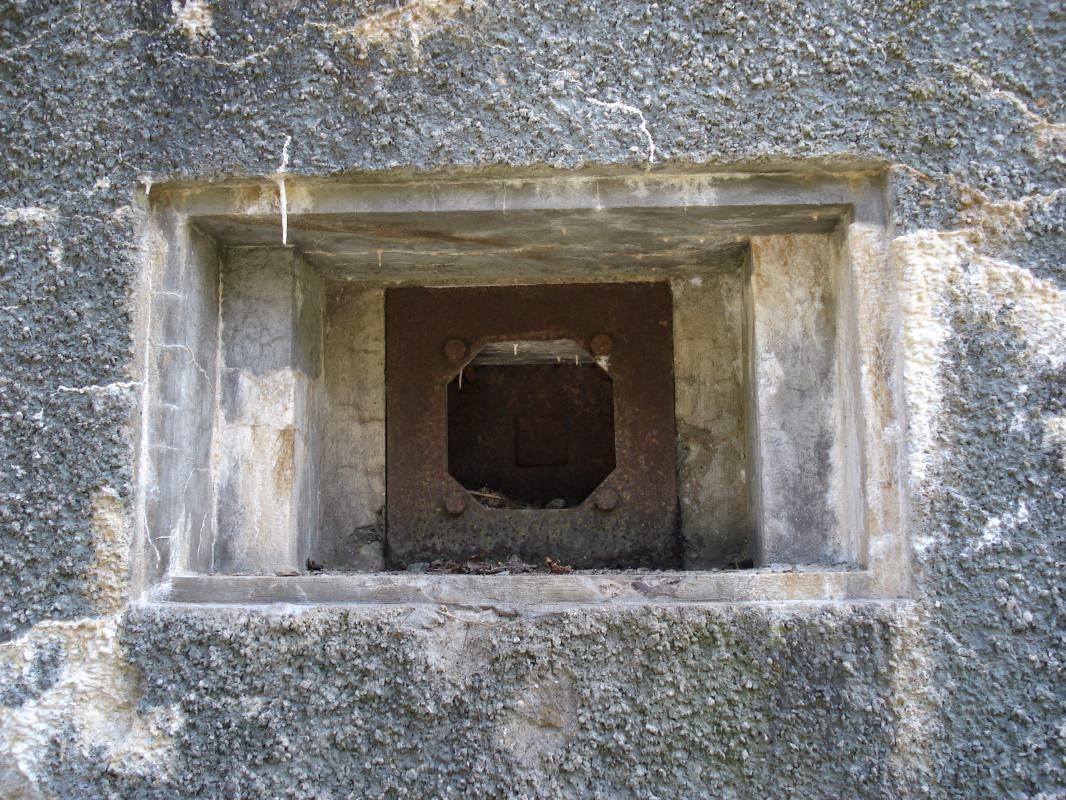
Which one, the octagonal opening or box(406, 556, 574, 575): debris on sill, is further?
the octagonal opening

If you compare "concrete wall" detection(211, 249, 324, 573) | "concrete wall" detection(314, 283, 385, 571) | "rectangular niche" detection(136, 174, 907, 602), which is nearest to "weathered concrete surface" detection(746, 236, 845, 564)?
"rectangular niche" detection(136, 174, 907, 602)

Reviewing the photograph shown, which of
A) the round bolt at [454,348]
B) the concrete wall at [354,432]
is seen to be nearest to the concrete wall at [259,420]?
the concrete wall at [354,432]

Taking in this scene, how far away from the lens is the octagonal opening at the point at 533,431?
3975 millimetres

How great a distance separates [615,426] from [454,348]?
55 cm

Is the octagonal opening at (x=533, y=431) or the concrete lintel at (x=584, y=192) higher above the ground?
the concrete lintel at (x=584, y=192)

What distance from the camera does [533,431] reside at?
4023 mm

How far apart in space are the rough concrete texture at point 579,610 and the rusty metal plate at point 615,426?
2.39ft

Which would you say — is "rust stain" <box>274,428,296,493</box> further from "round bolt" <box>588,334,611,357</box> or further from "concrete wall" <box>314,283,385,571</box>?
"round bolt" <box>588,334,611,357</box>

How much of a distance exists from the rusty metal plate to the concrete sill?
1.95ft

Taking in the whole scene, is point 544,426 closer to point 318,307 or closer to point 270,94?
point 318,307

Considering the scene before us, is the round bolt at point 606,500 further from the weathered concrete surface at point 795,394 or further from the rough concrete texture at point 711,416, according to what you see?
the weathered concrete surface at point 795,394

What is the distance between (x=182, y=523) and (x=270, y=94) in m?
1.03

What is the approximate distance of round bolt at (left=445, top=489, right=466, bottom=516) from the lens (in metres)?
2.89

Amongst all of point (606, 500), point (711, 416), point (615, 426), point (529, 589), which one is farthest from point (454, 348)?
point (529, 589)
